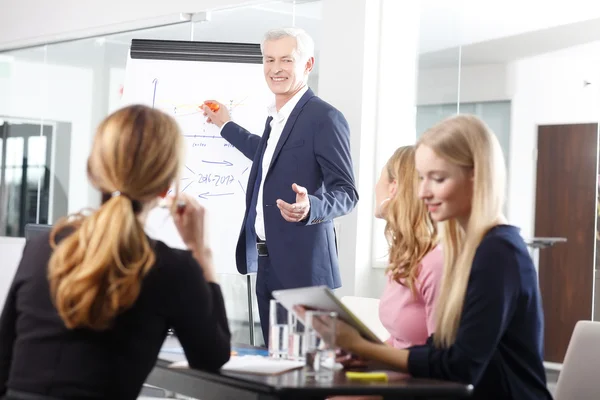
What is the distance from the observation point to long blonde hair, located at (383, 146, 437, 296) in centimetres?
235

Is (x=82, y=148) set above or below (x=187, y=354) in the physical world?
above

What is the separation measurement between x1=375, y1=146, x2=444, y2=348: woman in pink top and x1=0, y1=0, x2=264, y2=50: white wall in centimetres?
297

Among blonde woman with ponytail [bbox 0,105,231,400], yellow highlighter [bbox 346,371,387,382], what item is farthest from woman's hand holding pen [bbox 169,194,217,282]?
yellow highlighter [bbox 346,371,387,382]

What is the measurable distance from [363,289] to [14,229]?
131 inches

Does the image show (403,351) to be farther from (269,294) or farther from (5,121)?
(5,121)

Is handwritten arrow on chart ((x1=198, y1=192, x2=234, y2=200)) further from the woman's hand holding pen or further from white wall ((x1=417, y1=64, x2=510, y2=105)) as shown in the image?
the woman's hand holding pen

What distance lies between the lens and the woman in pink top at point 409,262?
2.29 meters

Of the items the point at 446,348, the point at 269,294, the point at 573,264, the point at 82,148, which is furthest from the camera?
→ the point at 82,148

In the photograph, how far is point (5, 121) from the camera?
7.00 m

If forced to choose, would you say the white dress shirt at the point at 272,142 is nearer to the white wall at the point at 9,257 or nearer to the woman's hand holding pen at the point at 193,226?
the woman's hand holding pen at the point at 193,226

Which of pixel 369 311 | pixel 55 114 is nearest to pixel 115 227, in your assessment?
pixel 369 311

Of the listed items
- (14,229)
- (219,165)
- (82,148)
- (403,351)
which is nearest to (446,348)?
(403,351)

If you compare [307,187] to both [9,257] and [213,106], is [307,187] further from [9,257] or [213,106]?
[9,257]

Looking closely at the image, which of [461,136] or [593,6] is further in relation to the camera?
[593,6]
